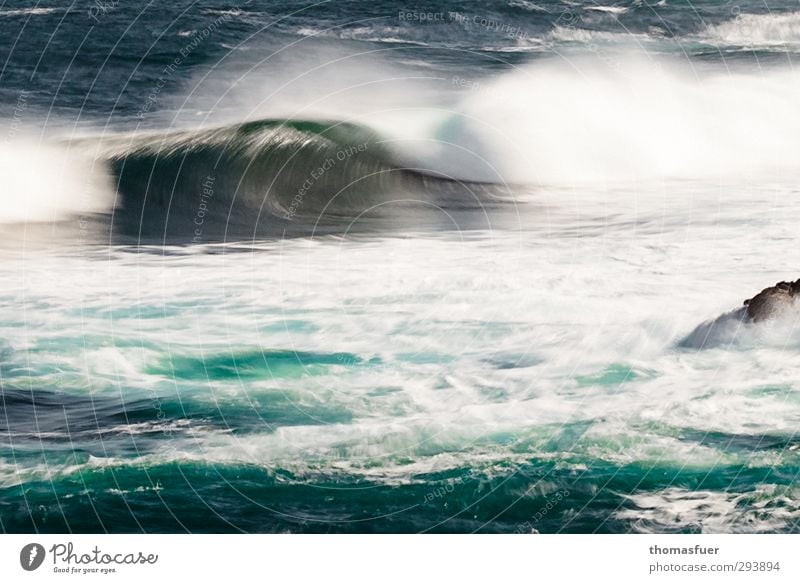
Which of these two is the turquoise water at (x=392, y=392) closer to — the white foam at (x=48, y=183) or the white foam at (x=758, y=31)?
the white foam at (x=48, y=183)

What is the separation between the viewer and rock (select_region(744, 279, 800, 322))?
11.2 metres

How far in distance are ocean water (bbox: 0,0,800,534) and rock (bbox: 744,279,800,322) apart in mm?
135

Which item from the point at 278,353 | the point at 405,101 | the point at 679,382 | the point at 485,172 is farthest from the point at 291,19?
the point at 679,382

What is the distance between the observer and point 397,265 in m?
11.5

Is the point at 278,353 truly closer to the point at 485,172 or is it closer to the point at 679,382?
the point at 485,172

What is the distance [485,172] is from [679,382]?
2937mm

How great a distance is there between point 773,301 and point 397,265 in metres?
3.76

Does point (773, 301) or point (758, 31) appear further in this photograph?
point (758, 31)

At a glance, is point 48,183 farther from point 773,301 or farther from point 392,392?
point 773,301

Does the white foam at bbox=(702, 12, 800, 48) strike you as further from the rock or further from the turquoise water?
the rock

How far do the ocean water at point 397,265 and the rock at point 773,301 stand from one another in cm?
14

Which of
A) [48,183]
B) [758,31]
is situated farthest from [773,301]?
[48,183]

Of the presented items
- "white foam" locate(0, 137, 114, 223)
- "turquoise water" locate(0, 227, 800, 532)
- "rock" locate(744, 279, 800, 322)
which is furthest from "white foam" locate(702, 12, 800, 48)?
"white foam" locate(0, 137, 114, 223)
